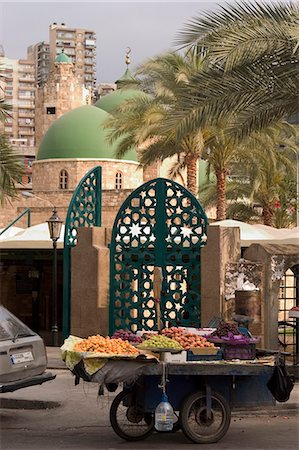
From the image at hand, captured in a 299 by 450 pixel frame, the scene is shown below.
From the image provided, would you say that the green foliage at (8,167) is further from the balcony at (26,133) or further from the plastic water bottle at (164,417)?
the balcony at (26,133)

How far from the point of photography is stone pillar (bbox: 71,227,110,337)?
16688 mm

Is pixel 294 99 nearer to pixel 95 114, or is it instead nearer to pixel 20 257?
pixel 20 257

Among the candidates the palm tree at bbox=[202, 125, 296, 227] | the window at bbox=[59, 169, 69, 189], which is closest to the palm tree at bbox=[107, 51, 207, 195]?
the palm tree at bbox=[202, 125, 296, 227]

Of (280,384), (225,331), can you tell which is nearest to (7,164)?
(225,331)

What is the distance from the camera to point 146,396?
9.13m

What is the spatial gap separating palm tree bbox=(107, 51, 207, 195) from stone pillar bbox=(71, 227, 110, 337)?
846 centimetres

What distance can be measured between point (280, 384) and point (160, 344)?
1196 mm

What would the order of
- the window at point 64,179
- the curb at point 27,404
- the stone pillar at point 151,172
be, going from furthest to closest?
the stone pillar at point 151,172 < the window at point 64,179 < the curb at point 27,404

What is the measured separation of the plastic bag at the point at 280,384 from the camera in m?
9.21

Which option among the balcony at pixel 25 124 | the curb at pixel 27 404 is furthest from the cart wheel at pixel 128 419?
the balcony at pixel 25 124

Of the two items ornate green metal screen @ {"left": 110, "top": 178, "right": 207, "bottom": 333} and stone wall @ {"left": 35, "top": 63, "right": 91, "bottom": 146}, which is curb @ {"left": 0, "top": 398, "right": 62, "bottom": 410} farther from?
stone wall @ {"left": 35, "top": 63, "right": 91, "bottom": 146}

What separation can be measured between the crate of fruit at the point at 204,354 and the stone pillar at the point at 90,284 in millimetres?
7337

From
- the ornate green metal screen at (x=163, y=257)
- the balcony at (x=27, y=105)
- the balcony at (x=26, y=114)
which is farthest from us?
the balcony at (x=27, y=105)

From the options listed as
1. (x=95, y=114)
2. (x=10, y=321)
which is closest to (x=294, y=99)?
(x=10, y=321)
